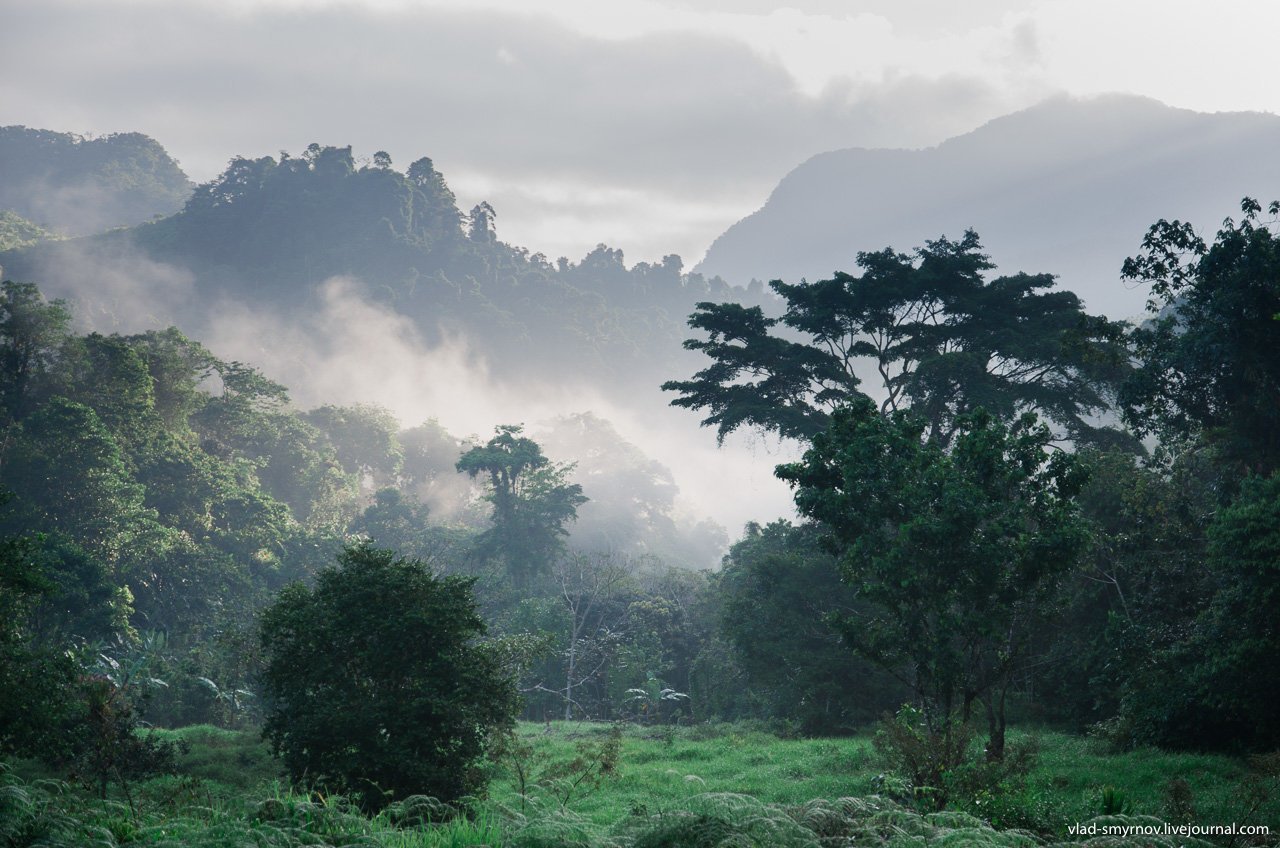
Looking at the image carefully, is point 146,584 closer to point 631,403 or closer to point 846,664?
point 846,664

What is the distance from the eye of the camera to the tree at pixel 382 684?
1498 centimetres

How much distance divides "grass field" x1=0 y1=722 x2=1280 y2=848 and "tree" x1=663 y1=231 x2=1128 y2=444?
11.6 m

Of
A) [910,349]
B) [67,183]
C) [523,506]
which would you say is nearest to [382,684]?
[910,349]

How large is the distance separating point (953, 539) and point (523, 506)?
47173 millimetres

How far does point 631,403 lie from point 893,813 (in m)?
164

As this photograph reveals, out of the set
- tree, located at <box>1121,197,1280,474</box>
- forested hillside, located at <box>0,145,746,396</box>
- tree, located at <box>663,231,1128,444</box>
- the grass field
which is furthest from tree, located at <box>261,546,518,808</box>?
forested hillside, located at <box>0,145,746,396</box>

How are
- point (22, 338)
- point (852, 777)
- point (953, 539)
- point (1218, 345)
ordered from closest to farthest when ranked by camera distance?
→ point (953, 539)
point (852, 777)
point (1218, 345)
point (22, 338)

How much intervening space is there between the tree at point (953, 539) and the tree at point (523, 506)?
43.3m

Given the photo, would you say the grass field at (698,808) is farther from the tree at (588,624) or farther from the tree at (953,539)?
the tree at (588,624)

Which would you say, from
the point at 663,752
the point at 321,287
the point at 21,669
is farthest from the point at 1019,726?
the point at 321,287

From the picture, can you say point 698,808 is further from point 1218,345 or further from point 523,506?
point 523,506

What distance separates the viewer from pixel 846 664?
30469 mm

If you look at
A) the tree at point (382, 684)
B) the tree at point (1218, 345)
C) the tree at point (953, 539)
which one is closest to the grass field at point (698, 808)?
the tree at point (382, 684)

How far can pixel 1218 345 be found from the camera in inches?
850
